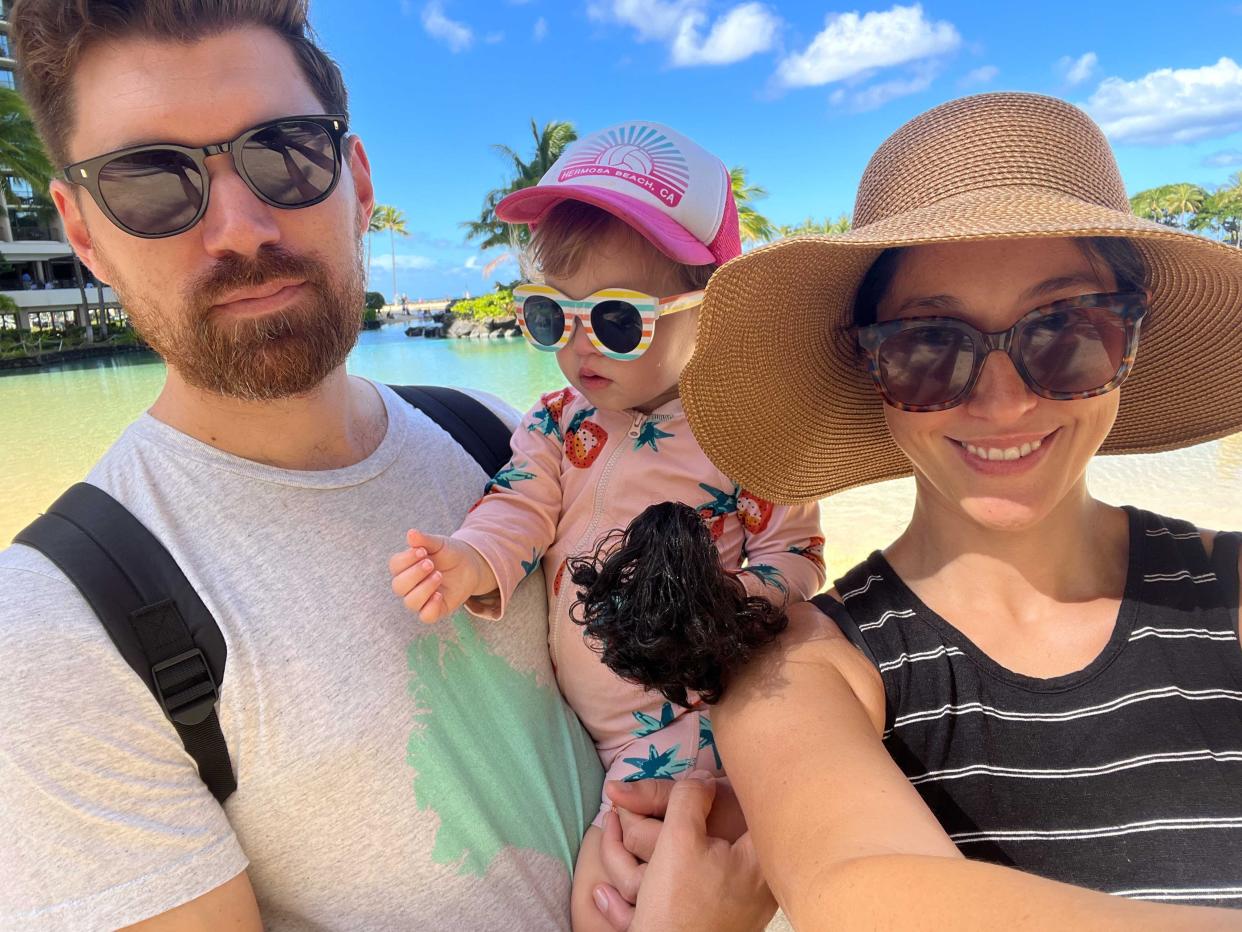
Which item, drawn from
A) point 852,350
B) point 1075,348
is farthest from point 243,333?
point 1075,348

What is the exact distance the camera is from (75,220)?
1.87 m

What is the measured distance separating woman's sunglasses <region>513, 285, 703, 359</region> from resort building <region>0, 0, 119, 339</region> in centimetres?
4963

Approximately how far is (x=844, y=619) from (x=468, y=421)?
128 cm

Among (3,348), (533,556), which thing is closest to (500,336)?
(3,348)

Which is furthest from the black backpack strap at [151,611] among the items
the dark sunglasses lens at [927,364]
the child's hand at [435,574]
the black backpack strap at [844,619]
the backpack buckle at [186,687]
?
the dark sunglasses lens at [927,364]

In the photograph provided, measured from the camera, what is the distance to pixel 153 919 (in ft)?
4.31

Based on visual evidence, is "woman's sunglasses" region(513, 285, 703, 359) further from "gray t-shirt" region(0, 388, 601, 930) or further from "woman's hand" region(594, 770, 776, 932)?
"woman's hand" region(594, 770, 776, 932)

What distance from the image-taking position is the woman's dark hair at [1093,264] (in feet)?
4.80

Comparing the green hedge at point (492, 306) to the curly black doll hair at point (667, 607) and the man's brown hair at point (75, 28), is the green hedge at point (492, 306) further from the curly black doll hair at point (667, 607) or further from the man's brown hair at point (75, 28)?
the curly black doll hair at point (667, 607)

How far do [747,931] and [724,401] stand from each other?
1099 mm

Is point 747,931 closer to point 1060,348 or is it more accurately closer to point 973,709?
point 973,709

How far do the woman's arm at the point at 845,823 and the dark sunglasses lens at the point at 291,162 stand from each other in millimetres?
1516

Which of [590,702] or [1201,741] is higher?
[1201,741]

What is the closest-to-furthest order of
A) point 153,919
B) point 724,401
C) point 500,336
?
point 153,919, point 724,401, point 500,336
